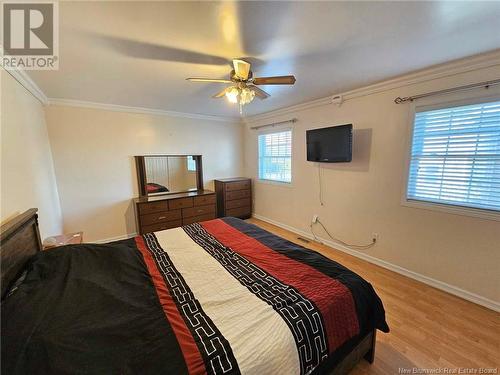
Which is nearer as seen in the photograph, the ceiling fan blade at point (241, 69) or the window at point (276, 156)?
the ceiling fan blade at point (241, 69)

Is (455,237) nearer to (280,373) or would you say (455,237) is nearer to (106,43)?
(280,373)

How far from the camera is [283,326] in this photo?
102cm

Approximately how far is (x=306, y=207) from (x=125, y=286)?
288 centimetres

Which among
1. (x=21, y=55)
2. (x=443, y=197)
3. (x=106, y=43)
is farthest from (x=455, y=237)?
(x=21, y=55)

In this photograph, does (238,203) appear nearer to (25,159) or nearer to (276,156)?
(276,156)

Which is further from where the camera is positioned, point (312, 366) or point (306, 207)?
point (306, 207)

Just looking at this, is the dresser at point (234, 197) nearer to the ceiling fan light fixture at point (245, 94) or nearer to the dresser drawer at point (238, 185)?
the dresser drawer at point (238, 185)

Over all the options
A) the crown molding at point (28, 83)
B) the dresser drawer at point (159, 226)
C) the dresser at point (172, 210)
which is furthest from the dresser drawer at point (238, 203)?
the crown molding at point (28, 83)

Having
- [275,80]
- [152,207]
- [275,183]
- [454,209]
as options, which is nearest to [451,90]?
[454,209]

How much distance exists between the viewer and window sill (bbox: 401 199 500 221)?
6.18 ft

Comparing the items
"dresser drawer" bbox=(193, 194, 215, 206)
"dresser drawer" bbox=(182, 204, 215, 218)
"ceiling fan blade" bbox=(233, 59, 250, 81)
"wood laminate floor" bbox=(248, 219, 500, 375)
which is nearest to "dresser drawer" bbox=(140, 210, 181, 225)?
"dresser drawer" bbox=(182, 204, 215, 218)

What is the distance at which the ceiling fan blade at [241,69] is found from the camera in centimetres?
169

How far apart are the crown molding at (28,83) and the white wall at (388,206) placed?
333 centimetres

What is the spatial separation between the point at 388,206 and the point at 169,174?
3503 mm
